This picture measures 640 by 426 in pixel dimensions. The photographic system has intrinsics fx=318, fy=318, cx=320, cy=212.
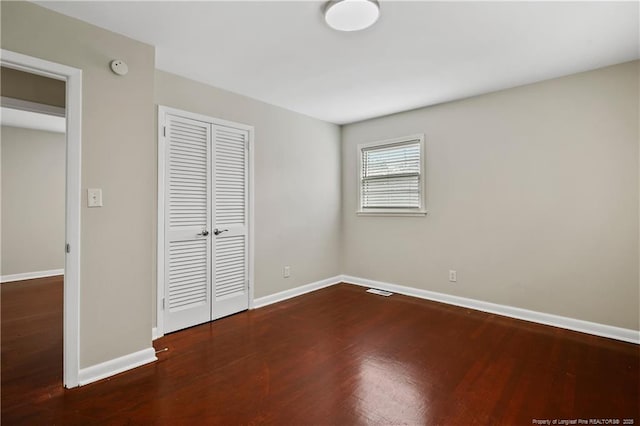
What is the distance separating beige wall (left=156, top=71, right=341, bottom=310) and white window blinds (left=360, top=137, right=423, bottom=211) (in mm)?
497

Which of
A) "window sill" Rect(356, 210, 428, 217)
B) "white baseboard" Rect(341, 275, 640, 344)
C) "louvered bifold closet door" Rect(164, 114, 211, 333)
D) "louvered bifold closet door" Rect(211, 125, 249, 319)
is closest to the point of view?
"white baseboard" Rect(341, 275, 640, 344)

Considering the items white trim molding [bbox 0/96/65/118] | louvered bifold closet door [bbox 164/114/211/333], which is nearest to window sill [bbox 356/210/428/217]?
louvered bifold closet door [bbox 164/114/211/333]

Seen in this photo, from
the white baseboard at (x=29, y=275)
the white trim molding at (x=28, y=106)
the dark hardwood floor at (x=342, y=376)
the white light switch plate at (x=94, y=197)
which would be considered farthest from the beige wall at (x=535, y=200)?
the white baseboard at (x=29, y=275)

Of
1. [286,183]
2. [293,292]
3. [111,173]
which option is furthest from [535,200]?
[111,173]

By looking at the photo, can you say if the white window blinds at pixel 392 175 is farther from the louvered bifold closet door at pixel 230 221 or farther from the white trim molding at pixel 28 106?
the white trim molding at pixel 28 106

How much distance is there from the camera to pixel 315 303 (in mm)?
3920

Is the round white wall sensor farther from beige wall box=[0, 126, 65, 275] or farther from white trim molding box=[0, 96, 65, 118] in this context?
beige wall box=[0, 126, 65, 275]

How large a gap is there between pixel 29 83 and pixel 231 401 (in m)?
2.79

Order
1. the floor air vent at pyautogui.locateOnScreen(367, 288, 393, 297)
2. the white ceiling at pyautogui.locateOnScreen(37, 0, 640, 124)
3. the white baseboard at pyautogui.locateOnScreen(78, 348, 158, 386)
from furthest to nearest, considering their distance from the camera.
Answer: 1. the floor air vent at pyautogui.locateOnScreen(367, 288, 393, 297)
2. the white baseboard at pyautogui.locateOnScreen(78, 348, 158, 386)
3. the white ceiling at pyautogui.locateOnScreen(37, 0, 640, 124)

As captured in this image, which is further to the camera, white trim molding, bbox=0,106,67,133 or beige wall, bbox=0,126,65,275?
beige wall, bbox=0,126,65,275

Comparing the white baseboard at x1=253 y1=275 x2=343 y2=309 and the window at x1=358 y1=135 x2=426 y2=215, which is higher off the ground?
the window at x1=358 y1=135 x2=426 y2=215

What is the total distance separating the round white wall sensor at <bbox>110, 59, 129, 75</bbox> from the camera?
2.26 meters

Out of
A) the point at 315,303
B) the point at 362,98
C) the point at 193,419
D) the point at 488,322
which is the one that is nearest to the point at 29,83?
the point at 193,419

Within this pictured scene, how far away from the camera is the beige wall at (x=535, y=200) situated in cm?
282
